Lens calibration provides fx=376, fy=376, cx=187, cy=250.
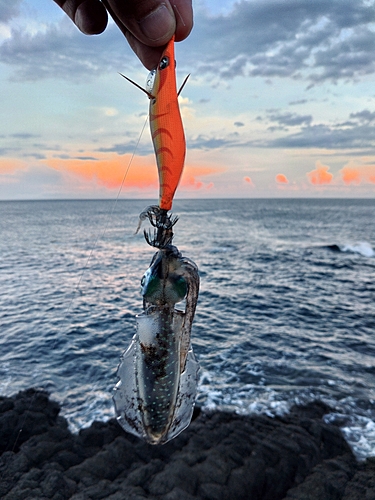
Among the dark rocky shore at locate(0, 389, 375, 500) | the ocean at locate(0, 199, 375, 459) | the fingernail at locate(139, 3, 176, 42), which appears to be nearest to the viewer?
the fingernail at locate(139, 3, 176, 42)

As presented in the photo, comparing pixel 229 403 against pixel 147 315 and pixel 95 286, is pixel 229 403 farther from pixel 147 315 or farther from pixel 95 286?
pixel 95 286

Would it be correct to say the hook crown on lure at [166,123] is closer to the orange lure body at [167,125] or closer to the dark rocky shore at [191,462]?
the orange lure body at [167,125]

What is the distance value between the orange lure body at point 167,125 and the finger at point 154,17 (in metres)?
0.13

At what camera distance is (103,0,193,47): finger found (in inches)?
112

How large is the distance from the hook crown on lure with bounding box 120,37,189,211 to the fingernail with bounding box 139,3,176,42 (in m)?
0.13

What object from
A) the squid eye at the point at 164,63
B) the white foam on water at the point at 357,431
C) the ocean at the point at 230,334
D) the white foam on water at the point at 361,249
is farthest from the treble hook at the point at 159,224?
the white foam on water at the point at 361,249

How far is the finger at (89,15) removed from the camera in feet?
12.5

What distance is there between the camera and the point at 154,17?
112 inches

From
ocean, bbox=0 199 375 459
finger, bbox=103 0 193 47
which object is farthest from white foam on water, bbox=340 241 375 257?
finger, bbox=103 0 193 47

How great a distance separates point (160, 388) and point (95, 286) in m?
25.7

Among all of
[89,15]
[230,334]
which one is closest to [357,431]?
[230,334]

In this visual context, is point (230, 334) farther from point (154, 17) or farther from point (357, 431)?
point (154, 17)

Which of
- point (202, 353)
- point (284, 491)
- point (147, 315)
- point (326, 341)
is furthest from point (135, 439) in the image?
point (326, 341)

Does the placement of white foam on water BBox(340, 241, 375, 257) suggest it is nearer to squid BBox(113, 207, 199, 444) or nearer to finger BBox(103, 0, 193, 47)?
squid BBox(113, 207, 199, 444)
